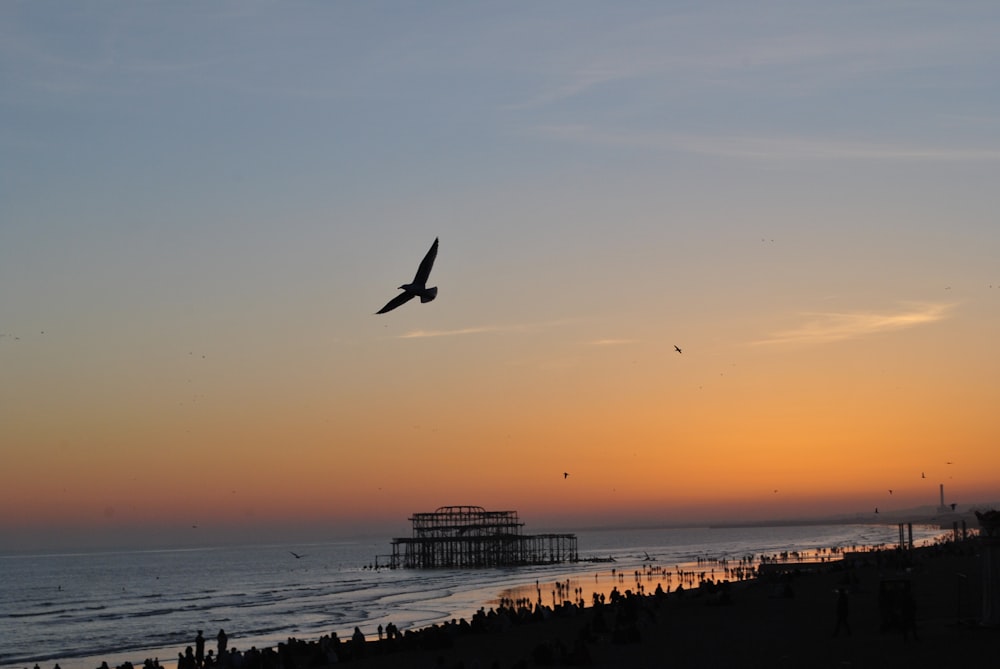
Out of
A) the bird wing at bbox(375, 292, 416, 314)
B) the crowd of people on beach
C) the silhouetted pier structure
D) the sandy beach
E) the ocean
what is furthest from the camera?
the silhouetted pier structure

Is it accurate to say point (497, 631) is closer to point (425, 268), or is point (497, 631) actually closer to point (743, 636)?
point (743, 636)

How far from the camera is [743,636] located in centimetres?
2698

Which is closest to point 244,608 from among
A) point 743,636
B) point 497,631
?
point 497,631

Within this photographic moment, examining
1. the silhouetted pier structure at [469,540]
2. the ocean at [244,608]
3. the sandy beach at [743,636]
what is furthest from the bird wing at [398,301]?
the silhouetted pier structure at [469,540]

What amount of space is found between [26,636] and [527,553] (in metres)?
75.9

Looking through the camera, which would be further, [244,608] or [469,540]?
[469,540]

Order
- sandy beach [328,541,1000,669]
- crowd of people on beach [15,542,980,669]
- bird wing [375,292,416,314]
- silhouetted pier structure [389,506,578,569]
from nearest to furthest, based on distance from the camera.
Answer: bird wing [375,292,416,314] → sandy beach [328,541,1000,669] → crowd of people on beach [15,542,980,669] → silhouetted pier structure [389,506,578,569]

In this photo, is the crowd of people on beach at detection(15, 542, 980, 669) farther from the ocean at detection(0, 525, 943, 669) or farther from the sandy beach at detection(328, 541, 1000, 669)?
the ocean at detection(0, 525, 943, 669)

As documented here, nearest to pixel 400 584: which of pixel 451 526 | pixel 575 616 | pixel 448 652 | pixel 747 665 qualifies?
pixel 451 526

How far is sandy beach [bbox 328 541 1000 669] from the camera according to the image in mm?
21484

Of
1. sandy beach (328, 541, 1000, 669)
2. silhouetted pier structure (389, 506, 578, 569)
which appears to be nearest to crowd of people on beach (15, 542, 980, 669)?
sandy beach (328, 541, 1000, 669)

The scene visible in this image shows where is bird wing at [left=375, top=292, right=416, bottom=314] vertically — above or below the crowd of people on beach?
above

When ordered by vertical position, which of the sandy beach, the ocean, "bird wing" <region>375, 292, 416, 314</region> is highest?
"bird wing" <region>375, 292, 416, 314</region>

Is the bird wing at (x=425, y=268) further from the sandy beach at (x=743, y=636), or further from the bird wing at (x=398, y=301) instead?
the sandy beach at (x=743, y=636)
